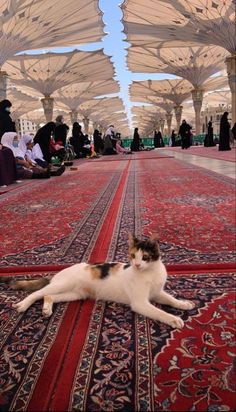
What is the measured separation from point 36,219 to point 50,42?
17264 mm

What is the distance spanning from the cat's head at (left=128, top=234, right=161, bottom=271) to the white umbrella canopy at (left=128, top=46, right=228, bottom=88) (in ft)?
81.7

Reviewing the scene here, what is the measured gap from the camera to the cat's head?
1735 millimetres

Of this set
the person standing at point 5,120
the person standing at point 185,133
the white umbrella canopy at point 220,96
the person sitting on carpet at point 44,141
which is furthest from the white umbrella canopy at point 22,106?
the person standing at point 5,120

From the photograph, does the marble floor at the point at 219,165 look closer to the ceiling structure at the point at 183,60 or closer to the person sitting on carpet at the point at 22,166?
the person sitting on carpet at the point at 22,166

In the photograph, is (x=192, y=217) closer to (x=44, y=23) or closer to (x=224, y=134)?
(x=224, y=134)

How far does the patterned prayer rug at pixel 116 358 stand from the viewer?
125cm

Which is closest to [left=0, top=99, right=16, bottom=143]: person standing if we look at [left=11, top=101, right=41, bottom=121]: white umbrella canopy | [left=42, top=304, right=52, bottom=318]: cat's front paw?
[left=42, top=304, right=52, bottom=318]: cat's front paw

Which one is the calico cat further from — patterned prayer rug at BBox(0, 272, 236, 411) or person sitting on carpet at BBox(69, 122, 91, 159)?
person sitting on carpet at BBox(69, 122, 91, 159)

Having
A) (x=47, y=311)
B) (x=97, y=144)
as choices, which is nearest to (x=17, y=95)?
(x=97, y=144)

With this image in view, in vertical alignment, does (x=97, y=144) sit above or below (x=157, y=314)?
above

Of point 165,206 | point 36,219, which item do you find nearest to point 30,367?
point 36,219

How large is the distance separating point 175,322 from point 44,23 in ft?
59.0

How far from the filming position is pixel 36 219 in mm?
4090

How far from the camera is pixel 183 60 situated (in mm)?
26203
